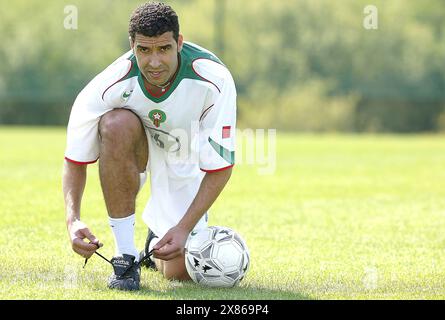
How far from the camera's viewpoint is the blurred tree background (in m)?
28.3

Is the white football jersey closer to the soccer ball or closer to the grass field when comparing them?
the soccer ball

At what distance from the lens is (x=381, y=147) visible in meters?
18.9

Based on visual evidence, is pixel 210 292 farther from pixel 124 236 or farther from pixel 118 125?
pixel 118 125

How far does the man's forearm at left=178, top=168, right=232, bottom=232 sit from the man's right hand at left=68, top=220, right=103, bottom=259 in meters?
0.45

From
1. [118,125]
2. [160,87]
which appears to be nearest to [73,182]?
[118,125]

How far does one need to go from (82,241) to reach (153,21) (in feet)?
3.85

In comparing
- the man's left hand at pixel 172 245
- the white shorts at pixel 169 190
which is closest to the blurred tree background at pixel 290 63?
the white shorts at pixel 169 190

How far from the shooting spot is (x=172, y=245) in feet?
14.0

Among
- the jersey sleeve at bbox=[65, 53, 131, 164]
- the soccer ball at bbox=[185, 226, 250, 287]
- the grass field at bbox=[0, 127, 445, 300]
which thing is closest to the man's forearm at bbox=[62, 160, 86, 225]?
the jersey sleeve at bbox=[65, 53, 131, 164]

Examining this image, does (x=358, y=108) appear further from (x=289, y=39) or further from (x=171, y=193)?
(x=171, y=193)

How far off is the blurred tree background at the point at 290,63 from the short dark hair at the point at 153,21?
2338cm

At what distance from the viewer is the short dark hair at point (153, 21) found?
4.23m

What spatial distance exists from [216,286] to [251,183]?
598 centimetres

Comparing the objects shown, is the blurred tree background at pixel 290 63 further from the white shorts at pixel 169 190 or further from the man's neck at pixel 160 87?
the man's neck at pixel 160 87
